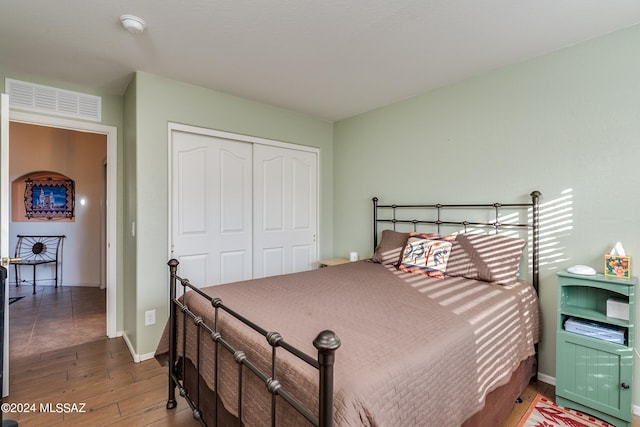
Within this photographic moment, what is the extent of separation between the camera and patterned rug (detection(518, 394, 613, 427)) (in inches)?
71.1

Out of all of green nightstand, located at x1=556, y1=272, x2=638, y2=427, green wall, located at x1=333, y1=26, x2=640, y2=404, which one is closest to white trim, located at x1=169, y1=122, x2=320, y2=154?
green wall, located at x1=333, y1=26, x2=640, y2=404

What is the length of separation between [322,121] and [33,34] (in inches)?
109

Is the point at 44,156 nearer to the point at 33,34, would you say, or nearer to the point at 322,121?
the point at 33,34

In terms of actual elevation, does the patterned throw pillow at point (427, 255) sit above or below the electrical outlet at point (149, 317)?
above

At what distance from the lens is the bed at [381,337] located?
1000 mm

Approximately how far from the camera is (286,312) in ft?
5.19

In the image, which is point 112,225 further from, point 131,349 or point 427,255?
point 427,255

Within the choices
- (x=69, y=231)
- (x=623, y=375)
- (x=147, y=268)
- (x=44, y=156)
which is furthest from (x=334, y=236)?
(x=44, y=156)

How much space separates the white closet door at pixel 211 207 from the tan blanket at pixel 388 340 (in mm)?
973

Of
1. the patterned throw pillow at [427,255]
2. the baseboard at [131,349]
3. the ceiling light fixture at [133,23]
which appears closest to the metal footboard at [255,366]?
the baseboard at [131,349]

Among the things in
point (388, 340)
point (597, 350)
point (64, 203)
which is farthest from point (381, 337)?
point (64, 203)

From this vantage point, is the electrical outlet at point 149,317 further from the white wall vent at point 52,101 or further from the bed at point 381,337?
the white wall vent at point 52,101

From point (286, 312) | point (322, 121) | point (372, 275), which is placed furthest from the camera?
point (322, 121)

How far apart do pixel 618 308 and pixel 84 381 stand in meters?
3.63
